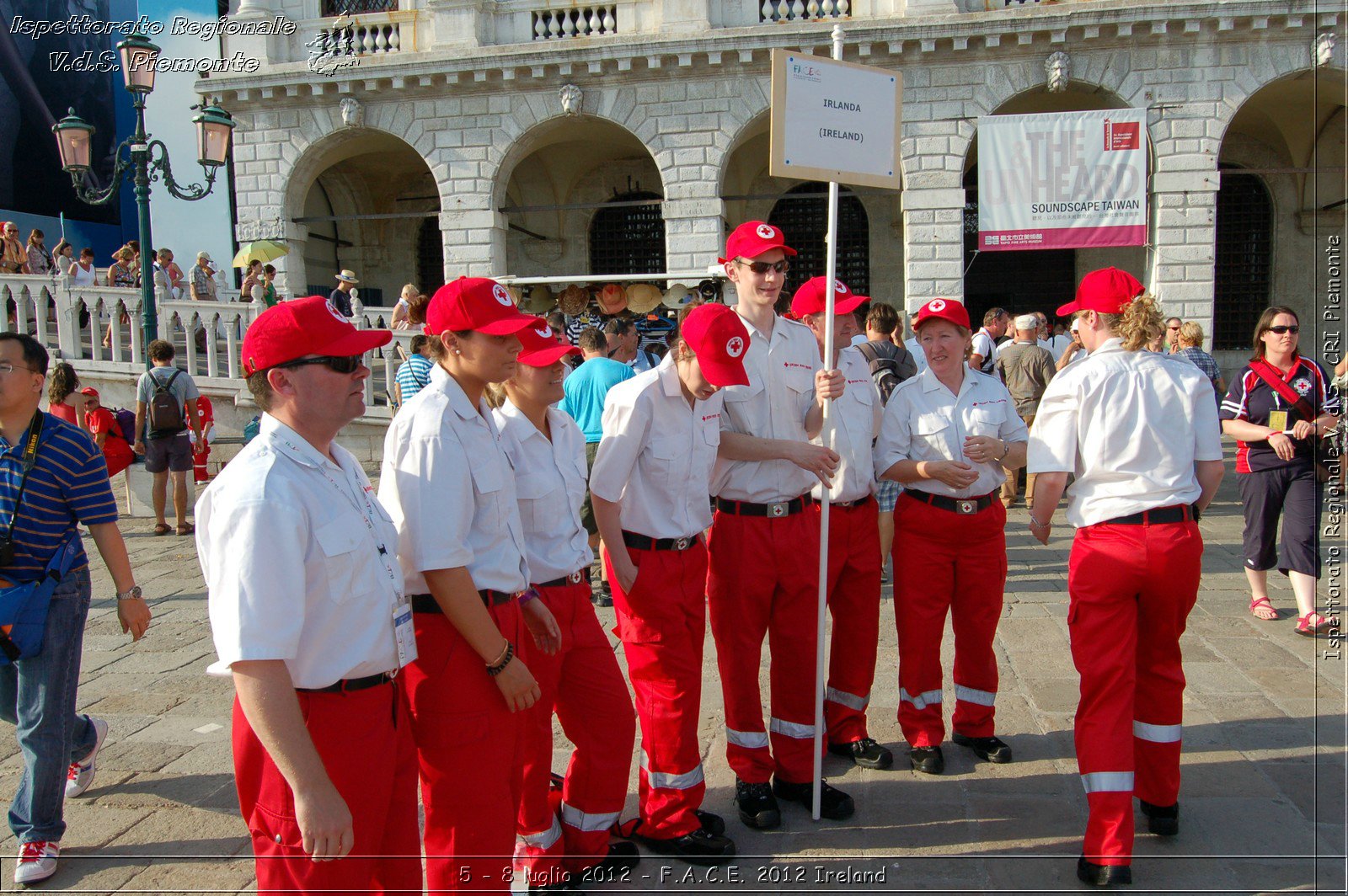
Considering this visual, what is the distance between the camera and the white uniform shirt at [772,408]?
143 inches

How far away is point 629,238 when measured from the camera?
2116 centimetres

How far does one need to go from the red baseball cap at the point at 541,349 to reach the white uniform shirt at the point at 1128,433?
1.84 m

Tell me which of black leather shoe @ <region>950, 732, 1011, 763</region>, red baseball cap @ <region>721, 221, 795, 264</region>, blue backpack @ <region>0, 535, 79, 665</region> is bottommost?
black leather shoe @ <region>950, 732, 1011, 763</region>

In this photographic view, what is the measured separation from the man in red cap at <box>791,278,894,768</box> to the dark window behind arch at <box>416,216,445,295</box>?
761 inches

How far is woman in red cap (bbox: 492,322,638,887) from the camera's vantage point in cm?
306

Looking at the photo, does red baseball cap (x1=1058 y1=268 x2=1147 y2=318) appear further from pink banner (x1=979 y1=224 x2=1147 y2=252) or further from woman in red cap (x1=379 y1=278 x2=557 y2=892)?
pink banner (x1=979 y1=224 x2=1147 y2=252)

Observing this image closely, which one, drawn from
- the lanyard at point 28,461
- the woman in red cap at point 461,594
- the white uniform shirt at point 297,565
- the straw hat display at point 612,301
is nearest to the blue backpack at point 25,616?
the lanyard at point 28,461

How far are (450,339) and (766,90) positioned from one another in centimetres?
1498

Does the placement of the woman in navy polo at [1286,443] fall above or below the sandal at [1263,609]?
above

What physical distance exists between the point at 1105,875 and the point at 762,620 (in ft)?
4.83

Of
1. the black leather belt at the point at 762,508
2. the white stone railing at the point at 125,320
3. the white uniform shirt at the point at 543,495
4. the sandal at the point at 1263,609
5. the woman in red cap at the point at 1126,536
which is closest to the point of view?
the white uniform shirt at the point at 543,495

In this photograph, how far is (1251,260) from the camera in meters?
19.2

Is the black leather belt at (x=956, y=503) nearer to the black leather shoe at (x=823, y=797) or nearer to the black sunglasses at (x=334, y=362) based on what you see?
the black leather shoe at (x=823, y=797)

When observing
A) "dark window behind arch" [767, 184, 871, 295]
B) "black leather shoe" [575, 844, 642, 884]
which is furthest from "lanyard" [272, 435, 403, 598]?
"dark window behind arch" [767, 184, 871, 295]
